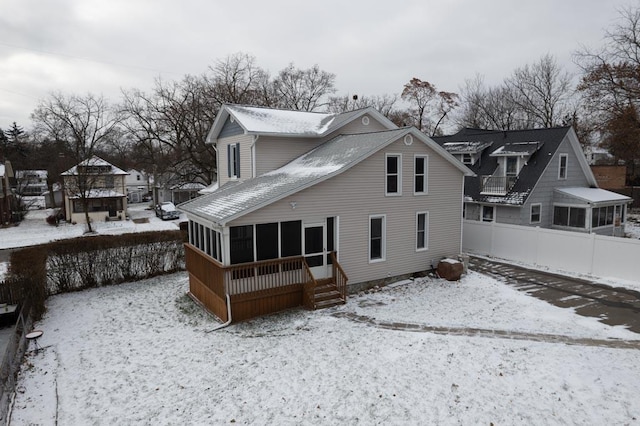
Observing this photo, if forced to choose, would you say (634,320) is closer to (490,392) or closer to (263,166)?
(490,392)

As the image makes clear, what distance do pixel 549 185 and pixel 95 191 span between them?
122 ft

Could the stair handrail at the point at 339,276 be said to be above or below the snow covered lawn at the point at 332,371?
above

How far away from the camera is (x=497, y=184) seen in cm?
2280

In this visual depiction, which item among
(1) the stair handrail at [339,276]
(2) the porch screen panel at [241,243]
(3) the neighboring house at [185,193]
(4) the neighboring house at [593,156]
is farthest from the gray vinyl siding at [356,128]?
(3) the neighboring house at [185,193]

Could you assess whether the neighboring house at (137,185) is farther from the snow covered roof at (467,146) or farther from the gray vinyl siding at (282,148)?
the gray vinyl siding at (282,148)

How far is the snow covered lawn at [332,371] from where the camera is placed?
7.11 m

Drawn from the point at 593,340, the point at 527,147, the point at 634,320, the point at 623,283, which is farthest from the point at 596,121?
the point at 593,340

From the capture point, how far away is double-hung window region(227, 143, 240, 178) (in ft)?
59.1

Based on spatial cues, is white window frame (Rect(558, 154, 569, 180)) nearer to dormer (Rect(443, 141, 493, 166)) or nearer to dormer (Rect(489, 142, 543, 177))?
dormer (Rect(489, 142, 543, 177))

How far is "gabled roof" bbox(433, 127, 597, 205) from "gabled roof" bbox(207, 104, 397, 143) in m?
8.39

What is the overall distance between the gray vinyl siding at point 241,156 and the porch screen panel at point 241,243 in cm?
550

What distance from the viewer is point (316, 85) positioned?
4319 centimetres

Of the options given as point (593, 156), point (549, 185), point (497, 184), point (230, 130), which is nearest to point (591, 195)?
point (549, 185)

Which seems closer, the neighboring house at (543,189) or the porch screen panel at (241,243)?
the porch screen panel at (241,243)
